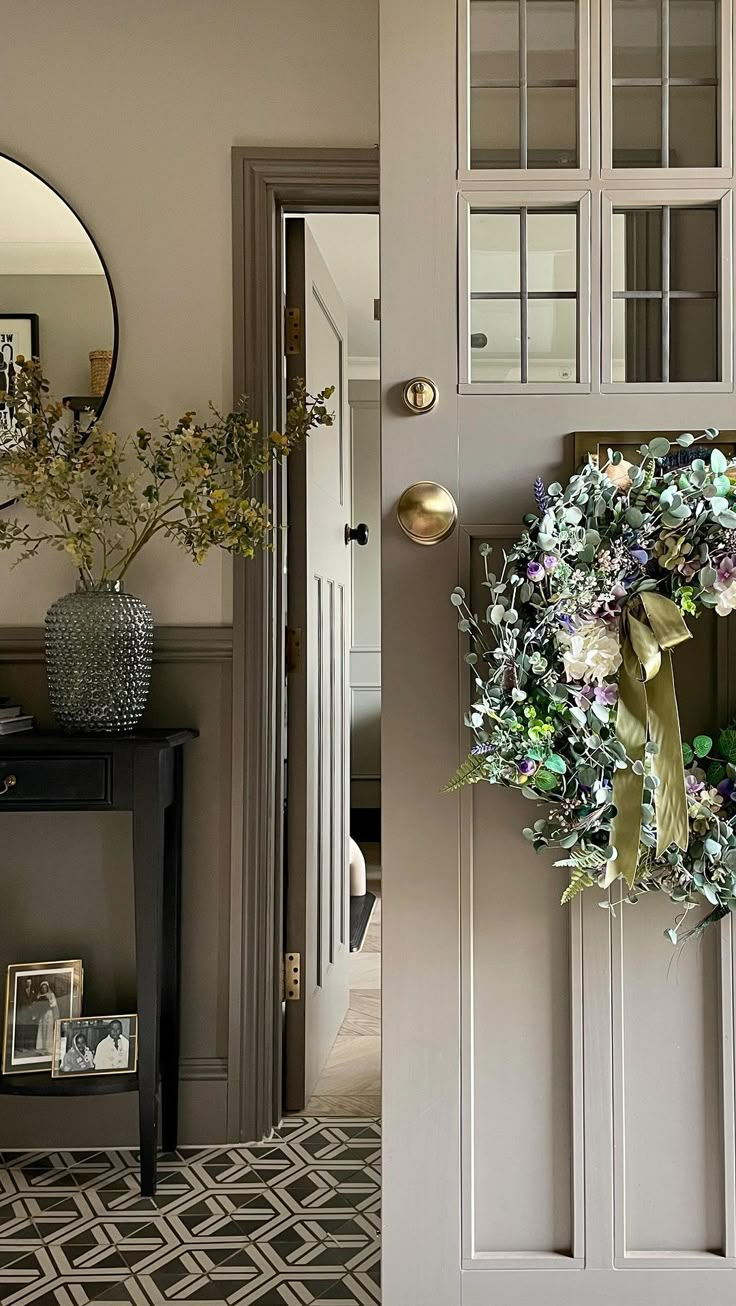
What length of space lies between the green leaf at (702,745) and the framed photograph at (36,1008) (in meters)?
1.60

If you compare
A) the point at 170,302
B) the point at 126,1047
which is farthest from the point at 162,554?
the point at 126,1047

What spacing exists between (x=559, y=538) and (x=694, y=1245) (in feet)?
2.67

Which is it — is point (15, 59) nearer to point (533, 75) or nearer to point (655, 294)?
point (533, 75)

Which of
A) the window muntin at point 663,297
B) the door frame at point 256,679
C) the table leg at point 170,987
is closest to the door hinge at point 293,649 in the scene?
the door frame at point 256,679

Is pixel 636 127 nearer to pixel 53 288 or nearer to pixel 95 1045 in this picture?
pixel 53 288

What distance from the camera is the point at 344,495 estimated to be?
123 inches

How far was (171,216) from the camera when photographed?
7.54 ft

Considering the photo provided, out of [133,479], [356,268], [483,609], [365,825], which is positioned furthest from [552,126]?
[365,825]

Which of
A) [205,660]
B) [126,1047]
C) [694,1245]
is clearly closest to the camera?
[694,1245]

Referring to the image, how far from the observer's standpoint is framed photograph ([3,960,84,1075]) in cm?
220

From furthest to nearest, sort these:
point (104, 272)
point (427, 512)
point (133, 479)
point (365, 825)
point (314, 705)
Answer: point (365, 825) → point (314, 705) → point (104, 272) → point (133, 479) → point (427, 512)

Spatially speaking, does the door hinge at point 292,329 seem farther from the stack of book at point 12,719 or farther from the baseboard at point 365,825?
the baseboard at point 365,825

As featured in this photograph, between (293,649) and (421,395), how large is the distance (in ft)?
4.39

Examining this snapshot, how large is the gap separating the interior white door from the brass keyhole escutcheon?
52.1 inches
